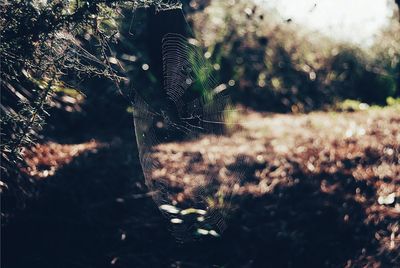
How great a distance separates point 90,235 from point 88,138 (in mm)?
2123

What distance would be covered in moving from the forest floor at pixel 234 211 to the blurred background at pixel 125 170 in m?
0.01

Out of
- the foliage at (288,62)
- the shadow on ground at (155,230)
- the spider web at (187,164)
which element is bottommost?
the shadow on ground at (155,230)

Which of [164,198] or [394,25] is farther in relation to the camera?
[394,25]

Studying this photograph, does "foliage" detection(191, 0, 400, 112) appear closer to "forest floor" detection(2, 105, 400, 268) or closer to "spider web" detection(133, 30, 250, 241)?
"spider web" detection(133, 30, 250, 241)

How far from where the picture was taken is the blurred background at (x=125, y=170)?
7.18 ft

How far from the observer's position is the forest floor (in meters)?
2.97

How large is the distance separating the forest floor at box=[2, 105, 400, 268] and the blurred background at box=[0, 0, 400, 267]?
0.4 inches

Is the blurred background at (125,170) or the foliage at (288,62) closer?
the blurred background at (125,170)

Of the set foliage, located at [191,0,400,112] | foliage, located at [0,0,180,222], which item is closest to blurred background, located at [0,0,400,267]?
foliage, located at [0,0,180,222]

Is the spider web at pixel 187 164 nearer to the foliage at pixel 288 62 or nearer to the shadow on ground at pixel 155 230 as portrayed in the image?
the shadow on ground at pixel 155 230

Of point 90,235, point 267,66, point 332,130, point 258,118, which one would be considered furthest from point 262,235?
point 267,66

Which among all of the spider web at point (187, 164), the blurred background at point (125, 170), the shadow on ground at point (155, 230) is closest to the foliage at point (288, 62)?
the blurred background at point (125, 170)

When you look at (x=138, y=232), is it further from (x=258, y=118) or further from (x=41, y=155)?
(x=258, y=118)

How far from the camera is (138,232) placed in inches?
128
